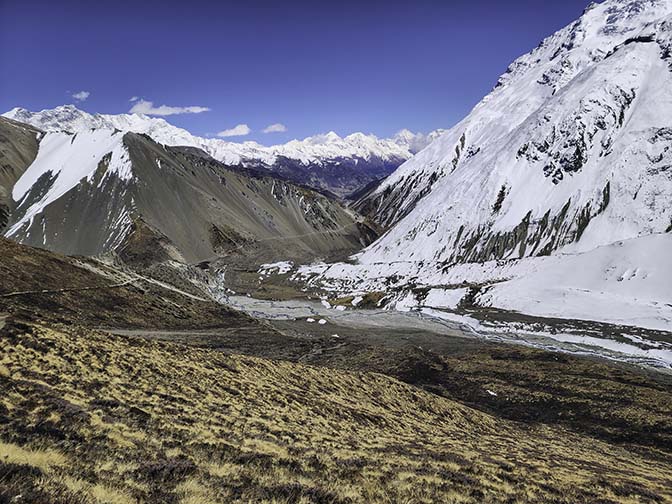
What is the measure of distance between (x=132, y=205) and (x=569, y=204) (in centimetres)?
12014

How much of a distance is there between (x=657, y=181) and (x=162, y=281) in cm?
11386

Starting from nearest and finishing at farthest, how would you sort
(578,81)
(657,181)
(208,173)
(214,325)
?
(214,325) < (657,181) < (578,81) < (208,173)

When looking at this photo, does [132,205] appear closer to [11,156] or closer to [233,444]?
[11,156]

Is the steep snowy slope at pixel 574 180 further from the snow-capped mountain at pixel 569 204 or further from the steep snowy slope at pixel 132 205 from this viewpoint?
the steep snowy slope at pixel 132 205

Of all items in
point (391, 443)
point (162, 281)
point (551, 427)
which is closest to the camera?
point (391, 443)

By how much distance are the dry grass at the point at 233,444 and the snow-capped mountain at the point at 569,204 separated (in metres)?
53.6

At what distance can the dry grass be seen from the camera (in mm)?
11055

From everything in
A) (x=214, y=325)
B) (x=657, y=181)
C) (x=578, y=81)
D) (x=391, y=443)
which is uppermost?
(x=578, y=81)

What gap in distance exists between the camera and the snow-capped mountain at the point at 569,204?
7488 centimetres

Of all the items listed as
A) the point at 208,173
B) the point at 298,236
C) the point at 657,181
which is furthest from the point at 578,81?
the point at 208,173

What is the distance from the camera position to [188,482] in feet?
37.1

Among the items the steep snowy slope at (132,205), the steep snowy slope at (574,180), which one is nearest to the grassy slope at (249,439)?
the steep snowy slope at (132,205)

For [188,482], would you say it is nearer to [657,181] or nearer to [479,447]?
[479,447]

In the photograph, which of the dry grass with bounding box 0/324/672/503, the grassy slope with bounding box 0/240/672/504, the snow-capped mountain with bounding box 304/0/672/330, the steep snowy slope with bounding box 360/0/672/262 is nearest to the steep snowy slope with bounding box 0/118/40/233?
the snow-capped mountain with bounding box 304/0/672/330
